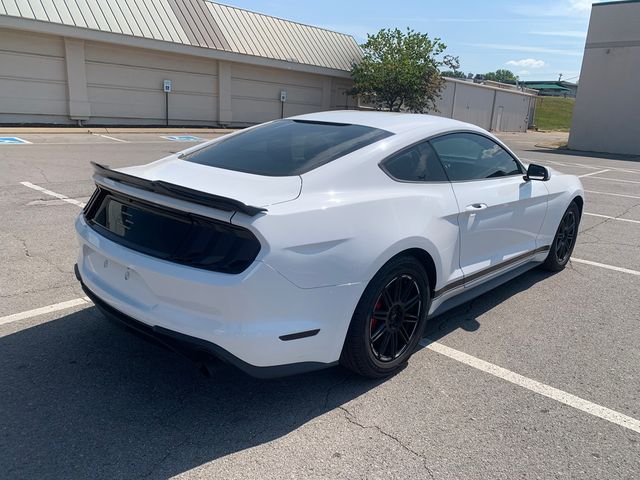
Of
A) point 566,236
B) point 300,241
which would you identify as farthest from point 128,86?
point 300,241

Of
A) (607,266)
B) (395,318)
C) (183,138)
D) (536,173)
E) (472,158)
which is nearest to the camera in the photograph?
(395,318)

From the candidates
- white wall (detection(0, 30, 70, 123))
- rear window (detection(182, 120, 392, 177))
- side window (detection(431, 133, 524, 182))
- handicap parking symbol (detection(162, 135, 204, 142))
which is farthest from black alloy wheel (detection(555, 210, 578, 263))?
white wall (detection(0, 30, 70, 123))

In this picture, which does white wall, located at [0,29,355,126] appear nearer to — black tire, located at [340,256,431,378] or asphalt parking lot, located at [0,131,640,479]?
asphalt parking lot, located at [0,131,640,479]

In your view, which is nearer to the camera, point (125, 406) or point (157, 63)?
point (125, 406)

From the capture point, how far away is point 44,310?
393cm

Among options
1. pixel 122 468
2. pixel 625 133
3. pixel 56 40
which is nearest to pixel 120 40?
pixel 56 40

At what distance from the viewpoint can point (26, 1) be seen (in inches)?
655

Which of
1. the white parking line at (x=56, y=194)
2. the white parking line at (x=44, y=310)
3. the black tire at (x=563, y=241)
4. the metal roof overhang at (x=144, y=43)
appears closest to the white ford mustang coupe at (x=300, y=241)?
the white parking line at (x=44, y=310)

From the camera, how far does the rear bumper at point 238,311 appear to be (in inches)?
97.9

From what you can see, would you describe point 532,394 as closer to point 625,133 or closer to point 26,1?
point 26,1

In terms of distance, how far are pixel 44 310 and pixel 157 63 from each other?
61.5 feet

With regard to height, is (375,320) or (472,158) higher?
(472,158)

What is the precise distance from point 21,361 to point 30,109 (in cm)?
1749

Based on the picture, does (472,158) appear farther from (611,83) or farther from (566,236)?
(611,83)
